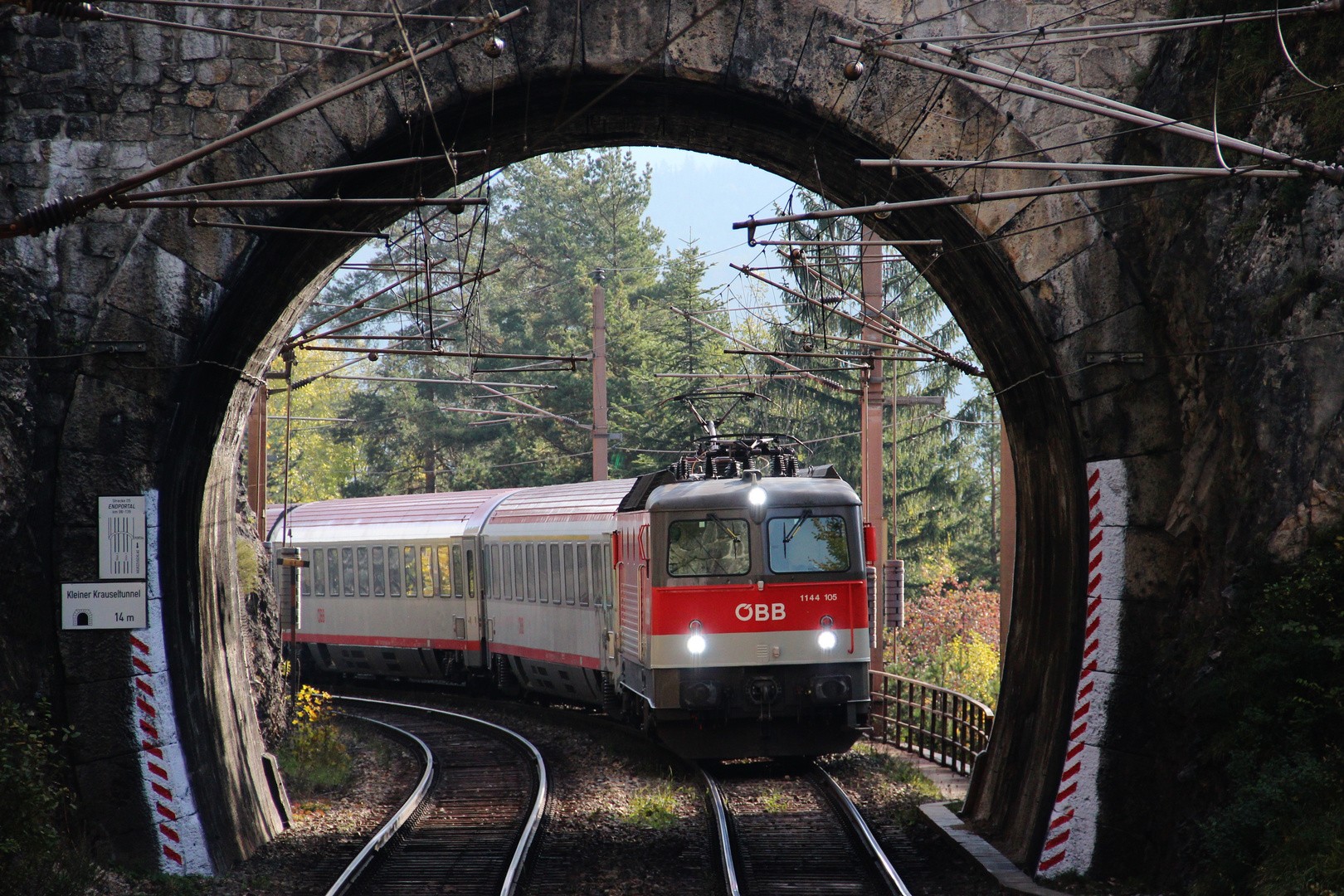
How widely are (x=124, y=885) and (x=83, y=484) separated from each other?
2873 millimetres

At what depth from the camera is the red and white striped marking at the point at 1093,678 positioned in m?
9.53

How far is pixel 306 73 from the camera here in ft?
32.4

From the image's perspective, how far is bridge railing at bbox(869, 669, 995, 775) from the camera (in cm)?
1493

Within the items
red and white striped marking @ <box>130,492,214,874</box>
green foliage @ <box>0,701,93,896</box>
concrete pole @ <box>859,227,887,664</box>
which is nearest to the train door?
concrete pole @ <box>859,227,887,664</box>

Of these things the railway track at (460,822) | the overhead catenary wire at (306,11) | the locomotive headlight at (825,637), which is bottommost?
the railway track at (460,822)

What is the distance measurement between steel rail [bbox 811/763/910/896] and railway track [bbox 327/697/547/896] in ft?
9.35

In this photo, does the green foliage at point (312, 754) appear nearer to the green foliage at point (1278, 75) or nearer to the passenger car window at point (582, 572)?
the passenger car window at point (582, 572)

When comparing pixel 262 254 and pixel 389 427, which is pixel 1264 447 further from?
pixel 389 427

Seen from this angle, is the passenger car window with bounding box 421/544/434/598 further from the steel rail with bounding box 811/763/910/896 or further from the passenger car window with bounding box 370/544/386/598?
the steel rail with bounding box 811/763/910/896

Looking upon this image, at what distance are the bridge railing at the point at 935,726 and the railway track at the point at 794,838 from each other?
4.63 feet

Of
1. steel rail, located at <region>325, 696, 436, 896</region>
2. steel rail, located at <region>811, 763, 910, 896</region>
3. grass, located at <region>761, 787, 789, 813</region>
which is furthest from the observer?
grass, located at <region>761, 787, 789, 813</region>

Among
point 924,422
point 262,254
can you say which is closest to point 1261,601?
point 262,254

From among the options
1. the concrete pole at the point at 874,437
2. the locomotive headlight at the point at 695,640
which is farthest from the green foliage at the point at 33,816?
the concrete pole at the point at 874,437

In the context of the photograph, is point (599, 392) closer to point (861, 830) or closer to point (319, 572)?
point (319, 572)
